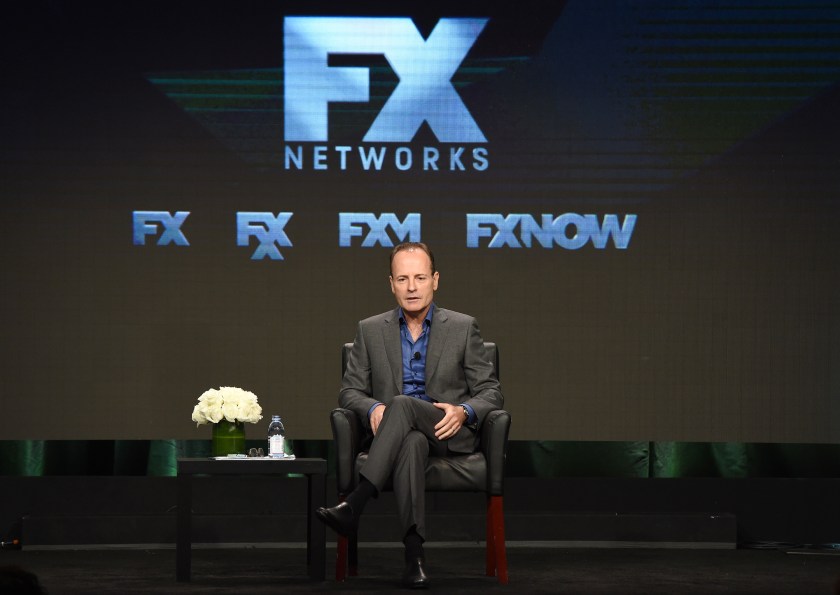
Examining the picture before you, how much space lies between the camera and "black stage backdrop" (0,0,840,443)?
17.8ft

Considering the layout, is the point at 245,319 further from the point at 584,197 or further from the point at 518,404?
the point at 584,197

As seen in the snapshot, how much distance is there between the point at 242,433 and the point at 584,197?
2127mm

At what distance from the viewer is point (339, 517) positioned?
11.8 feet

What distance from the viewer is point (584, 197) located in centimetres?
550

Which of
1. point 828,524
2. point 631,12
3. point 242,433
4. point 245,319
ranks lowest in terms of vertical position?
point 828,524

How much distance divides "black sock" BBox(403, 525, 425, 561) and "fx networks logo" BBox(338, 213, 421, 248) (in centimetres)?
203

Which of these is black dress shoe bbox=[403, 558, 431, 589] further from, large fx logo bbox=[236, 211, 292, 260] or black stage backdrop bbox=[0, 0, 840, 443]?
large fx logo bbox=[236, 211, 292, 260]

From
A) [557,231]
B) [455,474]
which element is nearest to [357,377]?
[455,474]

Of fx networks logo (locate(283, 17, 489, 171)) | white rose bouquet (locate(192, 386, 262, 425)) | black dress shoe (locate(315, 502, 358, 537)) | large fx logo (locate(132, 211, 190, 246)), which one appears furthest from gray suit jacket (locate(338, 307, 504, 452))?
large fx logo (locate(132, 211, 190, 246))

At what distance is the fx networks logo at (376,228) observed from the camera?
215 inches

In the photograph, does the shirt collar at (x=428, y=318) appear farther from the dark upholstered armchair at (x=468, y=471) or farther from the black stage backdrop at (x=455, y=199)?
the black stage backdrop at (x=455, y=199)

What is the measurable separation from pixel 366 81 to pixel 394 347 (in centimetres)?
178


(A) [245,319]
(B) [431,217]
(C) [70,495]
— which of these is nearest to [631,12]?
(B) [431,217]

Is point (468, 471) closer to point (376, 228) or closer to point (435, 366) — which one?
point (435, 366)
